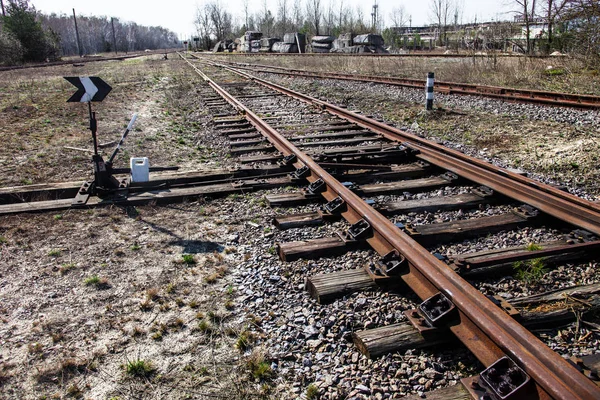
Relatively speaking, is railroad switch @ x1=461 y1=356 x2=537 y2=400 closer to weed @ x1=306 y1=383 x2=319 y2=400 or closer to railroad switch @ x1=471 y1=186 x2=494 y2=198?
weed @ x1=306 y1=383 x2=319 y2=400

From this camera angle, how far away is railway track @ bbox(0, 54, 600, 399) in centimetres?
238

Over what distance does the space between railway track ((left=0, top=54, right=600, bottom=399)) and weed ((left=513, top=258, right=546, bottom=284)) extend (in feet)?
0.11

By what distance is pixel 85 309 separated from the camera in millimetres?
3252

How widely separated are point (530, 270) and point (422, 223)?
44.3 inches

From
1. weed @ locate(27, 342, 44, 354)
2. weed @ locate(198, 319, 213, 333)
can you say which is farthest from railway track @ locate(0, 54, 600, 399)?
weed @ locate(27, 342, 44, 354)

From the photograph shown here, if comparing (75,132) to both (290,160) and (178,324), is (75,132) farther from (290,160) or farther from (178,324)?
(178,324)

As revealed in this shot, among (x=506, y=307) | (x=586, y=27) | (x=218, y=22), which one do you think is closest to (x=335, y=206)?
(x=506, y=307)

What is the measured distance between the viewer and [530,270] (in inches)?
131

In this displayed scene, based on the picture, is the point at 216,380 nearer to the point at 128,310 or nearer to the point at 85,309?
the point at 128,310

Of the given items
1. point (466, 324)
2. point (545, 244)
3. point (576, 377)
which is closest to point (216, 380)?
point (466, 324)

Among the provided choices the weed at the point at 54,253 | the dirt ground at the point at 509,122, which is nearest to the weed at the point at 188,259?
the weed at the point at 54,253

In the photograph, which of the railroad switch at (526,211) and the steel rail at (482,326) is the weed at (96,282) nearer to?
the steel rail at (482,326)

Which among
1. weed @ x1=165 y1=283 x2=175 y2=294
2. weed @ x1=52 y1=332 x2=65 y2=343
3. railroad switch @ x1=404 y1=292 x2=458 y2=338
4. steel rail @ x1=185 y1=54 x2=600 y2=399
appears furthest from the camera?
weed @ x1=165 y1=283 x2=175 y2=294

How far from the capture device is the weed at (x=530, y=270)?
3.21 meters
